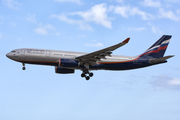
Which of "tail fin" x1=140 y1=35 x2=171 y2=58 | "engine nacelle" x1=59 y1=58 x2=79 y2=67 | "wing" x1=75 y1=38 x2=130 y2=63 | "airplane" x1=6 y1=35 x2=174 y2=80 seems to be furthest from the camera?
"tail fin" x1=140 y1=35 x2=171 y2=58

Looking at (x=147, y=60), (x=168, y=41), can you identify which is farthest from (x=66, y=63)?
(x=168, y=41)

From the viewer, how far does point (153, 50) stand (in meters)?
37.5

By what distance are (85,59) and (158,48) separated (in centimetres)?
1229

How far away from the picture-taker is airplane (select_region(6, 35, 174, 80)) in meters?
32.3

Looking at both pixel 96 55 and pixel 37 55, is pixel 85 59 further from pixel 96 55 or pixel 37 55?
pixel 37 55

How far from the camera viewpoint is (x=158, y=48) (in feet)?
124

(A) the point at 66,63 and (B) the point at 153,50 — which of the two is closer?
(A) the point at 66,63

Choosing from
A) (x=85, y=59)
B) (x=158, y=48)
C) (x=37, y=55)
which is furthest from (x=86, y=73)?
(x=158, y=48)

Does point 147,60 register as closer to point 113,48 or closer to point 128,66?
point 128,66

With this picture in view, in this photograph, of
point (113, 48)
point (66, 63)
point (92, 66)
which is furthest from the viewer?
point (92, 66)

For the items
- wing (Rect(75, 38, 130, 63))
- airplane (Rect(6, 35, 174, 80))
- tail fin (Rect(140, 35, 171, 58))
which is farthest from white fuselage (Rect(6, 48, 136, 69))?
tail fin (Rect(140, 35, 171, 58))

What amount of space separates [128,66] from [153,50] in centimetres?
520

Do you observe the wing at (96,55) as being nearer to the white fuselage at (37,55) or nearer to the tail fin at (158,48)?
the white fuselage at (37,55)

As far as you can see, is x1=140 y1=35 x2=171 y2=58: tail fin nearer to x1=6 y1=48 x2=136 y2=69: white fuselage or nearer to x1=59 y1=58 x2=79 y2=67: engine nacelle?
x1=59 y1=58 x2=79 y2=67: engine nacelle
